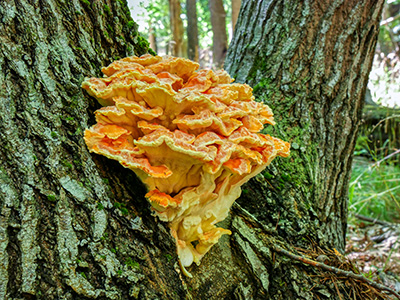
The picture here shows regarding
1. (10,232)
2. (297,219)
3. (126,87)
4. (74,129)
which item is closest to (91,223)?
(10,232)

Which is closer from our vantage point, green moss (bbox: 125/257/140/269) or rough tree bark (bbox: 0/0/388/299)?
rough tree bark (bbox: 0/0/388/299)

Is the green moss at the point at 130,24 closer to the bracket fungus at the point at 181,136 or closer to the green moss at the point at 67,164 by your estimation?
the bracket fungus at the point at 181,136

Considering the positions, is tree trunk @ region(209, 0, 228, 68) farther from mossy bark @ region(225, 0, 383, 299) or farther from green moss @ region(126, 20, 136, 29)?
green moss @ region(126, 20, 136, 29)

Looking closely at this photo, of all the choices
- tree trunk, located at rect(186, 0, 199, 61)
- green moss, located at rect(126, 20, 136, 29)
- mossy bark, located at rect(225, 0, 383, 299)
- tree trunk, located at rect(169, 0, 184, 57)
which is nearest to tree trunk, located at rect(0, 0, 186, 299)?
green moss, located at rect(126, 20, 136, 29)

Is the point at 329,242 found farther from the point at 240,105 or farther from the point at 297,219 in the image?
the point at 240,105

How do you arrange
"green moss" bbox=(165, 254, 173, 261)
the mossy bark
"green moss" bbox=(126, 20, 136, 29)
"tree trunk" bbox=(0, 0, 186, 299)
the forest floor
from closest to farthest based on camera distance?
"tree trunk" bbox=(0, 0, 186, 299) → "green moss" bbox=(165, 254, 173, 261) → "green moss" bbox=(126, 20, 136, 29) → the mossy bark → the forest floor

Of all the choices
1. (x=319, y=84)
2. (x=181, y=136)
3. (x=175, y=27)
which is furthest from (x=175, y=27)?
(x=181, y=136)
